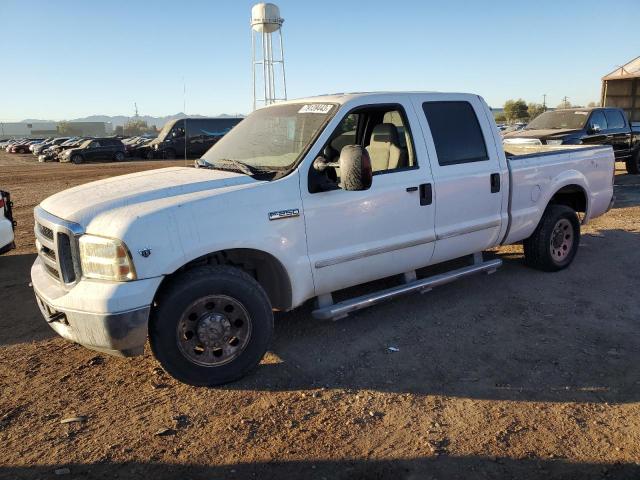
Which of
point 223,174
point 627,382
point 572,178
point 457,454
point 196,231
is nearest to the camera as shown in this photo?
point 457,454

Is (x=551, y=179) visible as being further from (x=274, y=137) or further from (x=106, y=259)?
(x=106, y=259)

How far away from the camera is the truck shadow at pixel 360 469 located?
2697 millimetres

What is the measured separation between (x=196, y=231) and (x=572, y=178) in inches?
174

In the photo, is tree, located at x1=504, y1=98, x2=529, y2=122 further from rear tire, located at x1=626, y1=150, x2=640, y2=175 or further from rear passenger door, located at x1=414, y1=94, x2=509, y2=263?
rear passenger door, located at x1=414, y1=94, x2=509, y2=263

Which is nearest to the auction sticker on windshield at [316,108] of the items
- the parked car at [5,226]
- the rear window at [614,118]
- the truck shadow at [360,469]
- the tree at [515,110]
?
the truck shadow at [360,469]

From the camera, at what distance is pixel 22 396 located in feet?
11.6

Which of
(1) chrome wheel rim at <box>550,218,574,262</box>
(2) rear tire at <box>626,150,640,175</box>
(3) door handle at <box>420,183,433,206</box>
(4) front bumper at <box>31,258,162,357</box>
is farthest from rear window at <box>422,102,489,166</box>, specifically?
(2) rear tire at <box>626,150,640,175</box>

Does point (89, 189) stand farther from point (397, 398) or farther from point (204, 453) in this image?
point (397, 398)

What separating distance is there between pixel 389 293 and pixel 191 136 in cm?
2438

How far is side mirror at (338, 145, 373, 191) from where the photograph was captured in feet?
11.6

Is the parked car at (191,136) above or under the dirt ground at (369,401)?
above

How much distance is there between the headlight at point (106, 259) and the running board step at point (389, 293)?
1.47m

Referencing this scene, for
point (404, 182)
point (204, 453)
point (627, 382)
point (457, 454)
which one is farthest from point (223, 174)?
point (627, 382)

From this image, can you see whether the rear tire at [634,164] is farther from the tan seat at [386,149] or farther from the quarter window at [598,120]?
the tan seat at [386,149]
